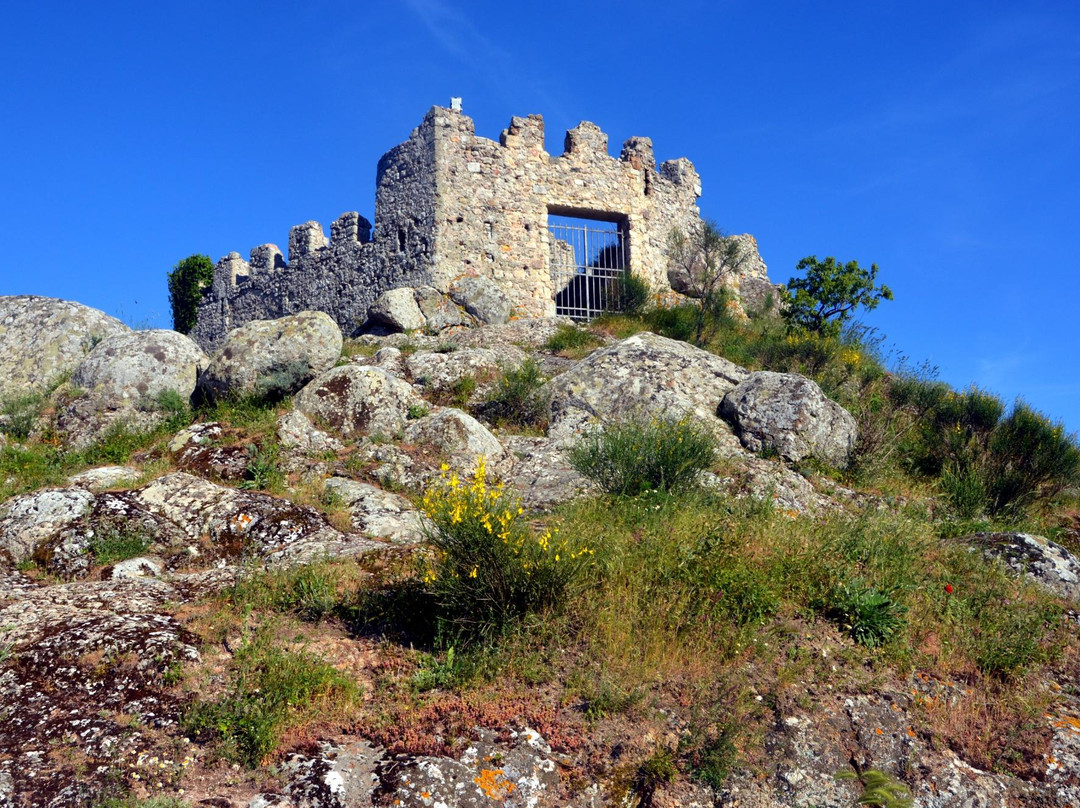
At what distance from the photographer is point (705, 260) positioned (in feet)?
68.2

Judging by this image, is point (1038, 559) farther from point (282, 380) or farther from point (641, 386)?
point (282, 380)

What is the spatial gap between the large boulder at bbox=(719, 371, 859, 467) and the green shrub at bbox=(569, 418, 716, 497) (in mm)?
2399

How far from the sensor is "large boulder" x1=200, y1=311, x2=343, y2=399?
12500 mm

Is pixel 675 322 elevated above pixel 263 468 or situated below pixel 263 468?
above

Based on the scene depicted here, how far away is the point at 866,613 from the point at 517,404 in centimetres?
730

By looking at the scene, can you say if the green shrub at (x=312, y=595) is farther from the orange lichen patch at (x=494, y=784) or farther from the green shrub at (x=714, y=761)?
the green shrub at (x=714, y=761)

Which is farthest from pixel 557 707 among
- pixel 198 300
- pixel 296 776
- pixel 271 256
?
pixel 198 300

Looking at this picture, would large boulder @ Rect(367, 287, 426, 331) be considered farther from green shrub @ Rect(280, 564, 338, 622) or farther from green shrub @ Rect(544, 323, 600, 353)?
green shrub @ Rect(280, 564, 338, 622)

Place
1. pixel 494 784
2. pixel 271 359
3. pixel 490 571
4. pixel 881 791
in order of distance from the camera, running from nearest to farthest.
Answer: pixel 494 784, pixel 881 791, pixel 490 571, pixel 271 359

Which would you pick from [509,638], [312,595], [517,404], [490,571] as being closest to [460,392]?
[517,404]

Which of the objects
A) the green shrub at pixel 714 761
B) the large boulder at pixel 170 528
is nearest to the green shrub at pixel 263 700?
the large boulder at pixel 170 528

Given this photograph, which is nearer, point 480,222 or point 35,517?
point 35,517

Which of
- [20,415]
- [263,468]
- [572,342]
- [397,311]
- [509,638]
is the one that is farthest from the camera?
[397,311]

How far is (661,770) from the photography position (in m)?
5.26
